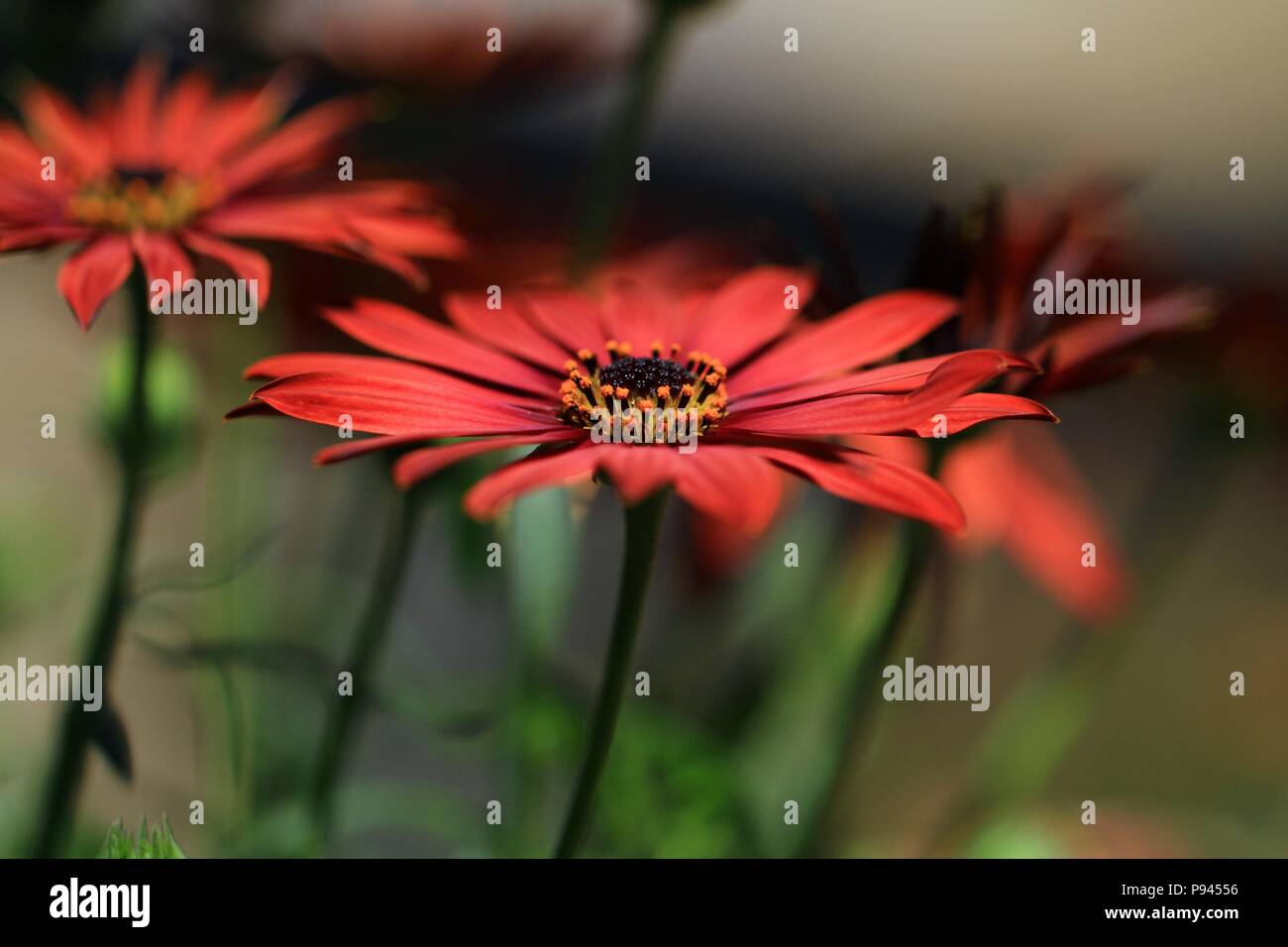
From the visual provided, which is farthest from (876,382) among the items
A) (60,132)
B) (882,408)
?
(60,132)

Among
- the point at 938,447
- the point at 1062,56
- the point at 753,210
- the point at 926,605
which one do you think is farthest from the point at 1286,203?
the point at 938,447

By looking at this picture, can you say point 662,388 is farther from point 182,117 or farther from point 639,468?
point 182,117

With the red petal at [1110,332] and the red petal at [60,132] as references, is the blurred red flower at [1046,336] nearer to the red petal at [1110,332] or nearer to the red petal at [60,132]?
the red petal at [1110,332]

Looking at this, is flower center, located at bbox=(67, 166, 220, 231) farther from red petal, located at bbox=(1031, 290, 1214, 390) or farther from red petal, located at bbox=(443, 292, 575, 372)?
red petal, located at bbox=(1031, 290, 1214, 390)

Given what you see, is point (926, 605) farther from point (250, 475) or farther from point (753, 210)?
point (753, 210)

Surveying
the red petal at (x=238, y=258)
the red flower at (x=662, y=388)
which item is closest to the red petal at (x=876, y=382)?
the red flower at (x=662, y=388)

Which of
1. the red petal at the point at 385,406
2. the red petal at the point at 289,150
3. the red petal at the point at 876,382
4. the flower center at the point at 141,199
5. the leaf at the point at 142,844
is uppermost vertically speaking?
the red petal at the point at 289,150
